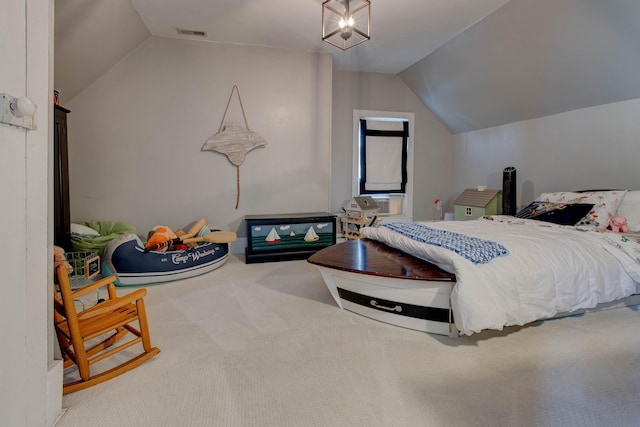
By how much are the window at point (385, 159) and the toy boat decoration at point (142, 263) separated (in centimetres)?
291

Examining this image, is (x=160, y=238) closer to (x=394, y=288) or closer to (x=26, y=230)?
(x=26, y=230)

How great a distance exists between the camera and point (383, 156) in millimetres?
5426

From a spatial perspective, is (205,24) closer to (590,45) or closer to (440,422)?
(590,45)

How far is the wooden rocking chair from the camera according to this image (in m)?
1.52

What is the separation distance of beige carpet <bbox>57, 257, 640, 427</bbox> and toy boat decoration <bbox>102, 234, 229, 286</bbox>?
662mm

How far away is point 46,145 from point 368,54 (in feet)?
13.8

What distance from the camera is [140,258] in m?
3.02

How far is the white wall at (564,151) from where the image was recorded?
3.27 m

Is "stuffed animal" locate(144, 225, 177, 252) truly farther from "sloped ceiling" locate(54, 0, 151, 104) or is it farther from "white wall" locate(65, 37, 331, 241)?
"sloped ceiling" locate(54, 0, 151, 104)

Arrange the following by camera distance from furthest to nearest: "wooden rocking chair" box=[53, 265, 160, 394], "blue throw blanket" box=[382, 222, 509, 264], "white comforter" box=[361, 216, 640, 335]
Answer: "blue throw blanket" box=[382, 222, 509, 264] → "white comforter" box=[361, 216, 640, 335] → "wooden rocking chair" box=[53, 265, 160, 394]

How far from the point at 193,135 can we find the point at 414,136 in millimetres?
3552

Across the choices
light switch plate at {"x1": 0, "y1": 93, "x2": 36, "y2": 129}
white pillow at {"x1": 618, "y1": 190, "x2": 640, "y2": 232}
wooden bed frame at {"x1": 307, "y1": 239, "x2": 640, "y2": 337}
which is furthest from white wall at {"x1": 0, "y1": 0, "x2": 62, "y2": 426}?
white pillow at {"x1": 618, "y1": 190, "x2": 640, "y2": 232}

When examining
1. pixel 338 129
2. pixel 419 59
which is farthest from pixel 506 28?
pixel 338 129

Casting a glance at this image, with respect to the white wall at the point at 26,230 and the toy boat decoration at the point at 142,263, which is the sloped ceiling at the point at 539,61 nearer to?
the white wall at the point at 26,230
